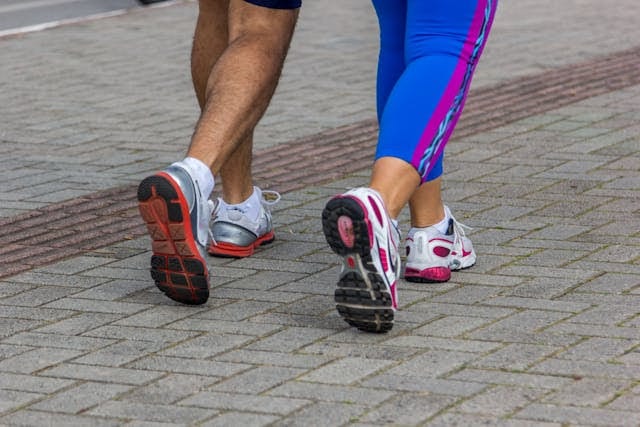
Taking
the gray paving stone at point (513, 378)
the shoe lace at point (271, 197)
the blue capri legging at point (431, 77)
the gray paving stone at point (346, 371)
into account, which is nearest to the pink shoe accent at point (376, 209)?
the blue capri legging at point (431, 77)

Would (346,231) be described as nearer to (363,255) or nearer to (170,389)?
(363,255)

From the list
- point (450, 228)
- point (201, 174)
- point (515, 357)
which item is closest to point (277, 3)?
point (201, 174)

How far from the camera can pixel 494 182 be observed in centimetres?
598

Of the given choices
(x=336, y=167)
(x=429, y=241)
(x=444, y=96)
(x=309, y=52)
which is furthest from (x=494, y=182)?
(x=309, y=52)

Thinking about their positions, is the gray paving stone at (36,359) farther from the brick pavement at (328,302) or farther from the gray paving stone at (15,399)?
the gray paving stone at (15,399)

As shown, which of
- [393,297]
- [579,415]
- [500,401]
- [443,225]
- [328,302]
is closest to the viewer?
[579,415]

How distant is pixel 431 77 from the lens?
416cm

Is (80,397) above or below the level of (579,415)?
below

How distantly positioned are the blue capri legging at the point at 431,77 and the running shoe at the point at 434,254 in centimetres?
Answer: 43

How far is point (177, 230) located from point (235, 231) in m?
0.86

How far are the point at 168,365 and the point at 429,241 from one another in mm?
1140

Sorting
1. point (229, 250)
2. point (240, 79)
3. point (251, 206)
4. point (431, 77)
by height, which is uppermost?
point (431, 77)

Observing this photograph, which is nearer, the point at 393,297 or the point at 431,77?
the point at 393,297

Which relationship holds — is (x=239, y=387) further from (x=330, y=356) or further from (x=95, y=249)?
(x=95, y=249)
